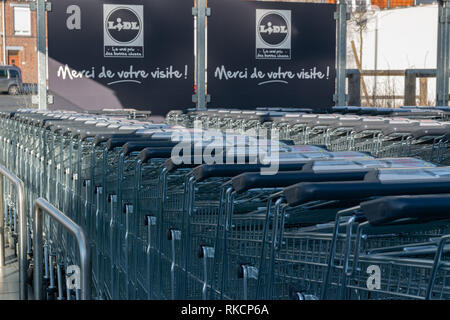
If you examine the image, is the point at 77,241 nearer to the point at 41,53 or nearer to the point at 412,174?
the point at 412,174

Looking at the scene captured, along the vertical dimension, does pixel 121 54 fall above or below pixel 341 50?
below

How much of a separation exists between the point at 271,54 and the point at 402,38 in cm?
1783

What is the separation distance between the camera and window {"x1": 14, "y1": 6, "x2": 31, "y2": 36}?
49438 millimetres

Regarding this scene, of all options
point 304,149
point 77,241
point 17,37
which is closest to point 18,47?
point 17,37

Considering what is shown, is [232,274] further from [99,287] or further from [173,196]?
[99,287]

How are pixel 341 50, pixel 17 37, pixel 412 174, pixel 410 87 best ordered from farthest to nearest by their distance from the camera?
pixel 17 37
pixel 410 87
pixel 341 50
pixel 412 174

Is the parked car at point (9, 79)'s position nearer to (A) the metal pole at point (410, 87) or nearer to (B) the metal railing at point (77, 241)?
(A) the metal pole at point (410, 87)

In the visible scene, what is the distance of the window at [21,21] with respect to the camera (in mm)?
49438

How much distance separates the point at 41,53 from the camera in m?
9.69

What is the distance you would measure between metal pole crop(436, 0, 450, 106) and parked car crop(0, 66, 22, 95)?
32223 millimetres

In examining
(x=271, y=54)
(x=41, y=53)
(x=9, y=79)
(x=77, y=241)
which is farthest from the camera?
(x=9, y=79)

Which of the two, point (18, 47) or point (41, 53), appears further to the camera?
point (18, 47)

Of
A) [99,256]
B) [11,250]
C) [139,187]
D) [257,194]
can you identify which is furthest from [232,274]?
[11,250]

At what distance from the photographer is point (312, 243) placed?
A: 2.72m
